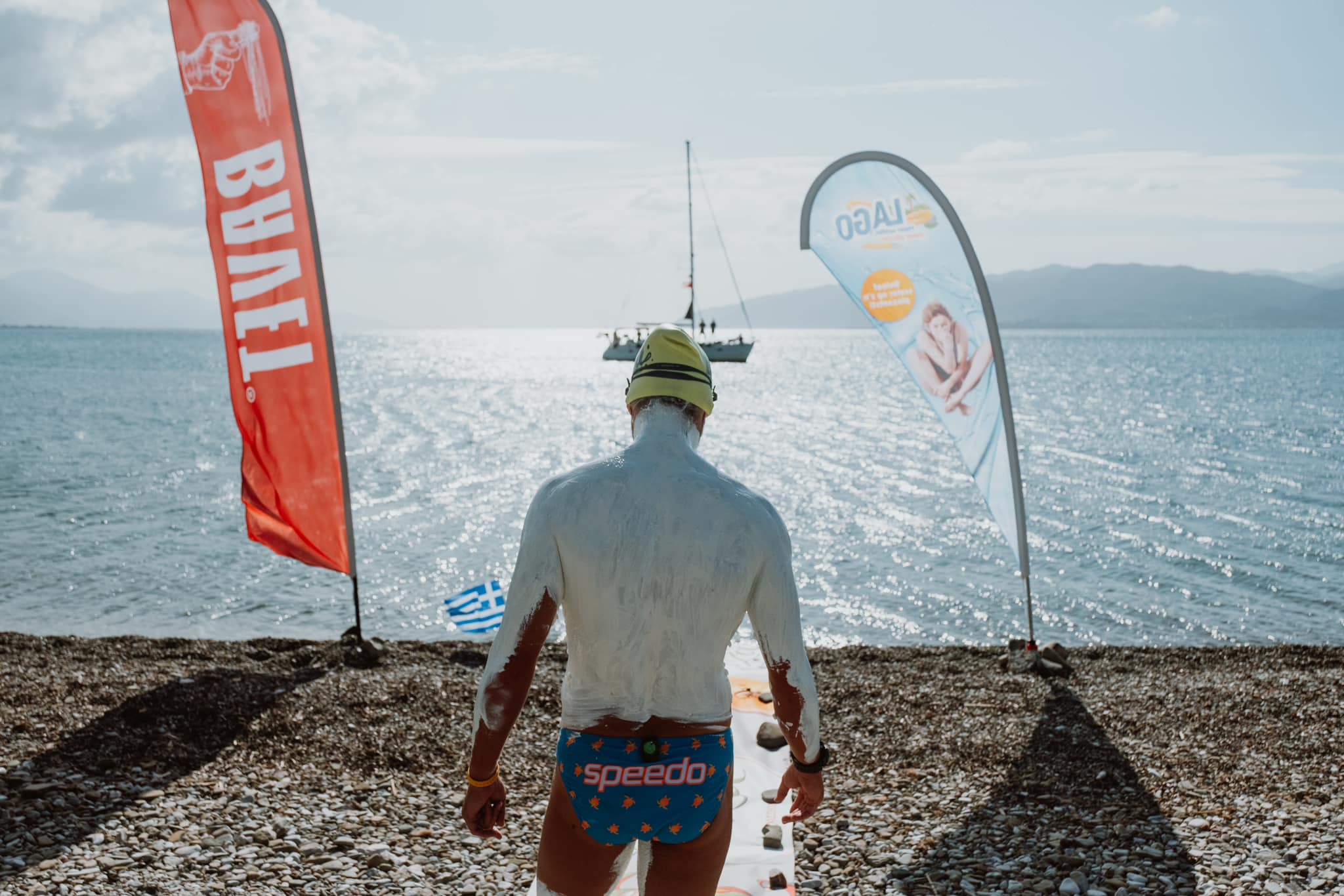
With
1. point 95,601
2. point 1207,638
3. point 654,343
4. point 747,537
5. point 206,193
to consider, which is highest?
point 206,193

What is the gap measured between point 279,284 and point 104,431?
39.3 metres

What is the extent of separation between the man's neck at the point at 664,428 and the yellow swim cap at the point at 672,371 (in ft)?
0.16

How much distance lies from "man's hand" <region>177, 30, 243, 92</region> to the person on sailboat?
22.1 ft

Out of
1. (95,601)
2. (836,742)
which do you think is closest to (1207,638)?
(836,742)

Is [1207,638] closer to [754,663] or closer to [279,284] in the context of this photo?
[754,663]

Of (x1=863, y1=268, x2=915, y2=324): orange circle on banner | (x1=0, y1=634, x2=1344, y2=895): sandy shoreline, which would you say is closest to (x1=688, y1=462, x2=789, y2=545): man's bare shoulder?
(x1=0, y1=634, x2=1344, y2=895): sandy shoreline

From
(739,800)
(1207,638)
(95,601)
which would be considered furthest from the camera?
(95,601)

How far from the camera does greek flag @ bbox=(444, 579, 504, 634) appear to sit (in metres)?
12.2

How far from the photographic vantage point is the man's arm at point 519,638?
2754 mm

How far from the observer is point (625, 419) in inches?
2240

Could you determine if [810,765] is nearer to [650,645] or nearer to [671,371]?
[650,645]

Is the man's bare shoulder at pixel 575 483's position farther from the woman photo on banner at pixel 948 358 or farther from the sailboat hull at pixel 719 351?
the sailboat hull at pixel 719 351

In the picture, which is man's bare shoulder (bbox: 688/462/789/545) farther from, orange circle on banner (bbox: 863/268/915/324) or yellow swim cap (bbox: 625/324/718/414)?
orange circle on banner (bbox: 863/268/915/324)

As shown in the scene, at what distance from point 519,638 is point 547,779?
13.3 ft
